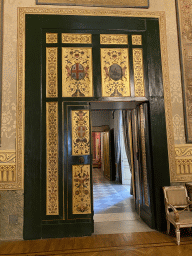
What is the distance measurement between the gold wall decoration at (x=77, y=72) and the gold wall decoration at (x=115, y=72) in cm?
26

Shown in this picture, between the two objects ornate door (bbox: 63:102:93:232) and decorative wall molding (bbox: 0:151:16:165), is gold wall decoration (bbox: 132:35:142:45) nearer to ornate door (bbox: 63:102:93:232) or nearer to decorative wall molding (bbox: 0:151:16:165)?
ornate door (bbox: 63:102:93:232)

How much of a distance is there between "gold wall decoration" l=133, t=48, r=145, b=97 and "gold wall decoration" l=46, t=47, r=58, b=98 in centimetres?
146

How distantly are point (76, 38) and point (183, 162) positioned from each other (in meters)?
3.01

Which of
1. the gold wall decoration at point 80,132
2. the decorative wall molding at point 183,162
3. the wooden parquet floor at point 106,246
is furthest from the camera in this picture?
the decorative wall molding at point 183,162

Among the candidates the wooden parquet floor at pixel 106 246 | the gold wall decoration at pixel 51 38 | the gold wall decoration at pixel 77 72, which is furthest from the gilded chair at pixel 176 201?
the gold wall decoration at pixel 51 38

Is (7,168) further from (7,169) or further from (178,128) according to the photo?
(178,128)

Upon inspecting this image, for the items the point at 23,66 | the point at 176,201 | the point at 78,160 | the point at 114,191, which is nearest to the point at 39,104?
the point at 23,66

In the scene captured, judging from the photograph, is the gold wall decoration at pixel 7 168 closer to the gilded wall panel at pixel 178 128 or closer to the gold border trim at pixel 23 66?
the gold border trim at pixel 23 66

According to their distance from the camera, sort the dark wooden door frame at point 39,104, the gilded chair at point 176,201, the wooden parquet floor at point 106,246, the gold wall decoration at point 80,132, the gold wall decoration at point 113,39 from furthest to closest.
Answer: the gold wall decoration at point 113,39
the gold wall decoration at point 80,132
the dark wooden door frame at point 39,104
the gilded chair at point 176,201
the wooden parquet floor at point 106,246

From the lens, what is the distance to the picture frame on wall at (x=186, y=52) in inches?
153

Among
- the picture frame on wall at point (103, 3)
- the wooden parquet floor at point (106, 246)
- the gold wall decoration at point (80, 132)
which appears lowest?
the wooden parquet floor at point (106, 246)

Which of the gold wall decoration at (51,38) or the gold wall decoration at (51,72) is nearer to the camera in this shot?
the gold wall decoration at (51,72)

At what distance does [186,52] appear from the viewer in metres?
3.99

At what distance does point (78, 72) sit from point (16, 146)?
5.58ft
